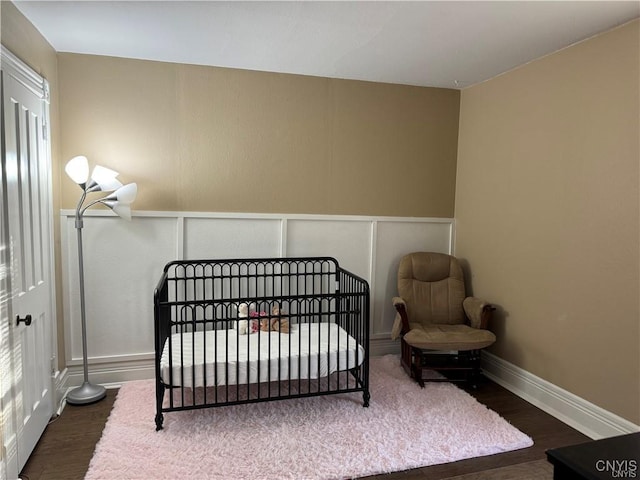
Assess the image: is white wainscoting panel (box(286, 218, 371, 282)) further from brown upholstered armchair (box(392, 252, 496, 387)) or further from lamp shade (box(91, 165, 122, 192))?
lamp shade (box(91, 165, 122, 192))

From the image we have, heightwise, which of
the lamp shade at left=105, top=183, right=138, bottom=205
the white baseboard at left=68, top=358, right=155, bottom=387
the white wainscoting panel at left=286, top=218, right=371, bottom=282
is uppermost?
the lamp shade at left=105, top=183, right=138, bottom=205

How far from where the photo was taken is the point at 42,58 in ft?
8.38

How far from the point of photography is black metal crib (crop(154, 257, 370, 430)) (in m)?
2.47

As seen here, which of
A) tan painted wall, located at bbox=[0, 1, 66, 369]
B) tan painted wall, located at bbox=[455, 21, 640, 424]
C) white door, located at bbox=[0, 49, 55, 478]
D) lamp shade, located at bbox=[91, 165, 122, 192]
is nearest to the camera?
white door, located at bbox=[0, 49, 55, 478]

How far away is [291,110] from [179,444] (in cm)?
244

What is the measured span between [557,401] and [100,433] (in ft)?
9.23

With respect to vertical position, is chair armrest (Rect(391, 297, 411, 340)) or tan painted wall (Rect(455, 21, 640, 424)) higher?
tan painted wall (Rect(455, 21, 640, 424))

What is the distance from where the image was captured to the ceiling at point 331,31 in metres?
2.18

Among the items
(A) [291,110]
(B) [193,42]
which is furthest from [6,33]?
(A) [291,110]

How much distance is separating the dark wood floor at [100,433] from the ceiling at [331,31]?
232cm

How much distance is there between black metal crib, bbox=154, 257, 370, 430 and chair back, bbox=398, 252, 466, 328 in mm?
556

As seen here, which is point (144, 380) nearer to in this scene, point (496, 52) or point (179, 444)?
point (179, 444)

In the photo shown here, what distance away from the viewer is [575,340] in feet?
8.66

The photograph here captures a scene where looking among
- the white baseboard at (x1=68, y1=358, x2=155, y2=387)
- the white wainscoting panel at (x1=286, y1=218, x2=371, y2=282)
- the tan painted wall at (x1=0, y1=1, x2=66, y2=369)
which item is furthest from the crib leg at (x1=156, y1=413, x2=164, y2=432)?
the white wainscoting panel at (x1=286, y1=218, x2=371, y2=282)
